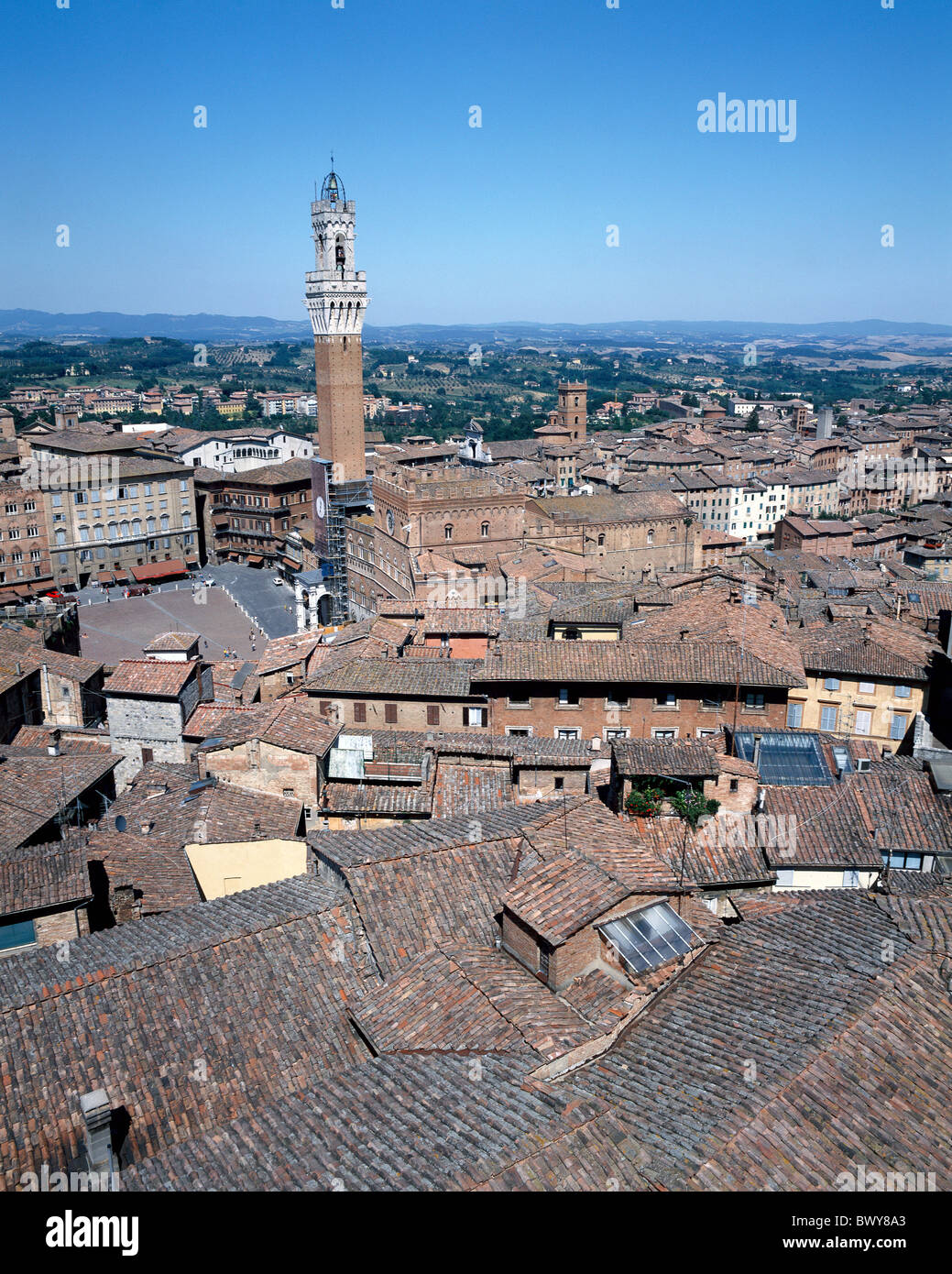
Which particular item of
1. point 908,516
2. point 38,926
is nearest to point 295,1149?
point 38,926

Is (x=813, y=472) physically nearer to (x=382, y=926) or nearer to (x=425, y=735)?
(x=425, y=735)

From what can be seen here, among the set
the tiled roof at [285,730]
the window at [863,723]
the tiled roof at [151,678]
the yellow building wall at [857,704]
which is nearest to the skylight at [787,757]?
the yellow building wall at [857,704]


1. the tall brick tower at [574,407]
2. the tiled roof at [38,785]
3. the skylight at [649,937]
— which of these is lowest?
the tiled roof at [38,785]

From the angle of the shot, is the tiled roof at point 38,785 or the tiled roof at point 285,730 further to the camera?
the tiled roof at point 285,730

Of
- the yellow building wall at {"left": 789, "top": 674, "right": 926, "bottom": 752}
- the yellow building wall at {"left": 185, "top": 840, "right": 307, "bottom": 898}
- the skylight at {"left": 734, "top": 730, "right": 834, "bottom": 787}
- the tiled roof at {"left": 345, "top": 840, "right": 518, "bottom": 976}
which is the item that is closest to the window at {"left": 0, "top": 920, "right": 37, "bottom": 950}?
the yellow building wall at {"left": 185, "top": 840, "right": 307, "bottom": 898}

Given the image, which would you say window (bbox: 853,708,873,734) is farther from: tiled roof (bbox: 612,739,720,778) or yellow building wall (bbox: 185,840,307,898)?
yellow building wall (bbox: 185,840,307,898)

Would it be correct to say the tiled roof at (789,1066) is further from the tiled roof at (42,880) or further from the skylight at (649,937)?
the tiled roof at (42,880)
